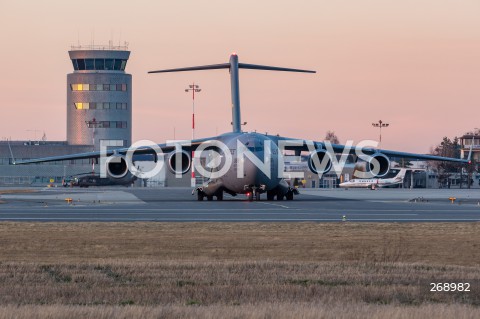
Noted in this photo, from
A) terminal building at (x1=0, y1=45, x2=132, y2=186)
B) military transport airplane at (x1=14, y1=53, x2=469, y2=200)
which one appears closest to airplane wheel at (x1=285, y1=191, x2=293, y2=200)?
military transport airplane at (x1=14, y1=53, x2=469, y2=200)

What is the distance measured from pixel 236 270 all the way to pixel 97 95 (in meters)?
114

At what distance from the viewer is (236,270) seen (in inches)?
763

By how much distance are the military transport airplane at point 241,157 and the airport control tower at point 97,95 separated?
74813mm

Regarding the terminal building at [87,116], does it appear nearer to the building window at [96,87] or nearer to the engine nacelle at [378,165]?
the building window at [96,87]

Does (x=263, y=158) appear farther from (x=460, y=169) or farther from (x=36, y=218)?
(x=460, y=169)

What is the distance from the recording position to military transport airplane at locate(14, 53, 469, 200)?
50.2 m

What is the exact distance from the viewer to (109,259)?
74.1ft

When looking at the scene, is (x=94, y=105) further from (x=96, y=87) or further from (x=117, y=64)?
(x=117, y=64)

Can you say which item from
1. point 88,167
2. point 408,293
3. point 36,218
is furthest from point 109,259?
point 88,167

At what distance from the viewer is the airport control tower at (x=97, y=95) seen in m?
131

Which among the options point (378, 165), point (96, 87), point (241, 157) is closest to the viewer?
point (241, 157)

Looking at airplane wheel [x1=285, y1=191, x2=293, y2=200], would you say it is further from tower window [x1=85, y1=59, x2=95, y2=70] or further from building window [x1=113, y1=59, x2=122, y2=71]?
tower window [x1=85, y1=59, x2=95, y2=70]

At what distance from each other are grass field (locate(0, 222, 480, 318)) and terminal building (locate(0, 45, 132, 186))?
9803 cm

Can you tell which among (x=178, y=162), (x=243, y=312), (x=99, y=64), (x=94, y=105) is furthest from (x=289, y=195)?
(x=94, y=105)
